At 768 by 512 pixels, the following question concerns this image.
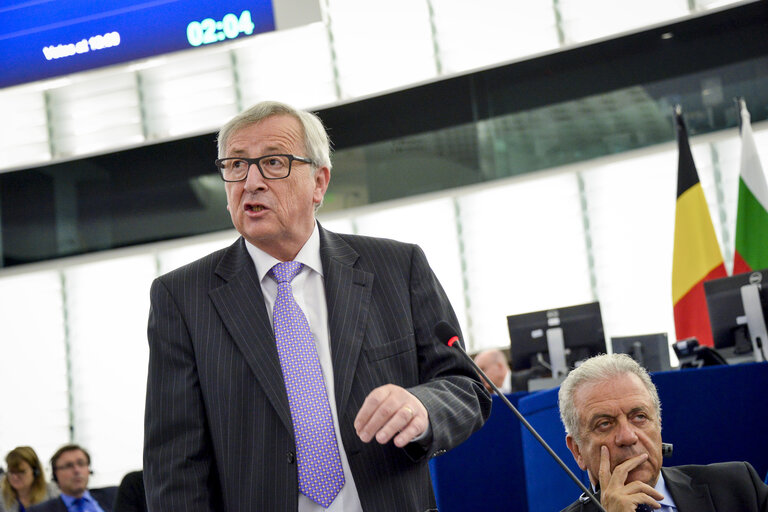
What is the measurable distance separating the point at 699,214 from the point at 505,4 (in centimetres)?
306

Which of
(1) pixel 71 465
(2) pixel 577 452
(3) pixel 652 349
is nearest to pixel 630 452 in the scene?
(2) pixel 577 452

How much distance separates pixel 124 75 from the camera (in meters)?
9.91

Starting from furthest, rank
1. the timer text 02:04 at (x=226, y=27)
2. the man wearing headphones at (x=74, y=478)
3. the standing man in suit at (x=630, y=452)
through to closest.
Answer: the man wearing headphones at (x=74, y=478) < the timer text 02:04 at (x=226, y=27) < the standing man in suit at (x=630, y=452)

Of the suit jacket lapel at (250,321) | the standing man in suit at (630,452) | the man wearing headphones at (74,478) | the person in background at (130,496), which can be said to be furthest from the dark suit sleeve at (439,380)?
the man wearing headphones at (74,478)

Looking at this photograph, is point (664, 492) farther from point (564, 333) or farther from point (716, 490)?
point (564, 333)

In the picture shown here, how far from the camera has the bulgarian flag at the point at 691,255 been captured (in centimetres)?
649

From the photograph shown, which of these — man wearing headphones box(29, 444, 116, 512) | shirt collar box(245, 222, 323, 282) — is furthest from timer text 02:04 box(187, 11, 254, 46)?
shirt collar box(245, 222, 323, 282)

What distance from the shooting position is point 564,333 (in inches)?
221

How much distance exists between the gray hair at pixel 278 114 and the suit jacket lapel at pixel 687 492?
3.81 ft

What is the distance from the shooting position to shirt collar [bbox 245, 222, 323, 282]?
195 centimetres

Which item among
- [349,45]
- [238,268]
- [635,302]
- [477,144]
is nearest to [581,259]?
[635,302]

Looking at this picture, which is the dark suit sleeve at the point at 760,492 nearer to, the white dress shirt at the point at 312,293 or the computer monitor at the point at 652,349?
the white dress shirt at the point at 312,293

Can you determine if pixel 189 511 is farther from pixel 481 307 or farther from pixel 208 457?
pixel 481 307

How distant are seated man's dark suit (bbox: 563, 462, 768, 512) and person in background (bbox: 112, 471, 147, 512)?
3120 millimetres
